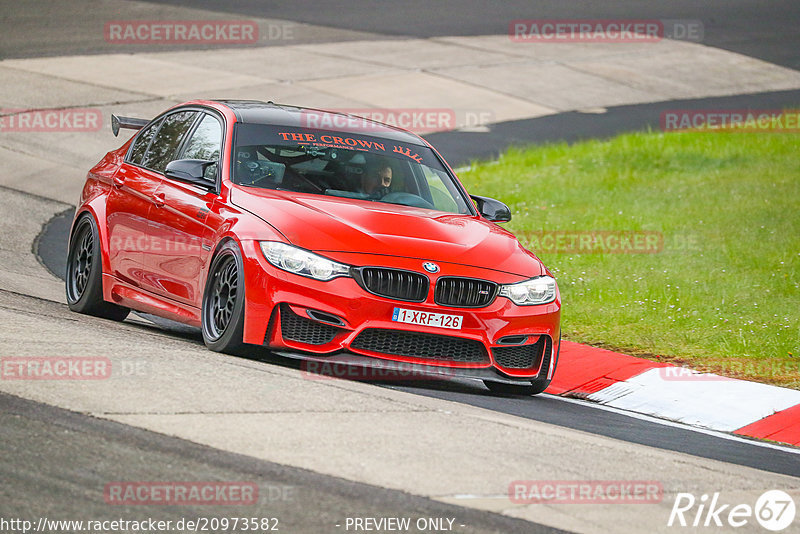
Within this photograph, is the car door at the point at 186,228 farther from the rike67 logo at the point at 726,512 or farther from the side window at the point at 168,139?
the rike67 logo at the point at 726,512

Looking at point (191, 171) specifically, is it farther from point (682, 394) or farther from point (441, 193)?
point (682, 394)

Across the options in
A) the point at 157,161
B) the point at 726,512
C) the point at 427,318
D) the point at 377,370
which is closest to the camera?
the point at 726,512

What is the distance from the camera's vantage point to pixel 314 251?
7.52 m

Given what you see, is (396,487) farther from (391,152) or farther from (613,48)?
(613,48)

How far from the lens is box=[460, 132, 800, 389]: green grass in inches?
424

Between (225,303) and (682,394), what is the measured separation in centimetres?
346

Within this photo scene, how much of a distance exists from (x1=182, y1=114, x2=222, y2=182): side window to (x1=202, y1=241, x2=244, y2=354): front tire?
930 millimetres

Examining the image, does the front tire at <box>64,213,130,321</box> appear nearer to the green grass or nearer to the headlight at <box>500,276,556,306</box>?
the headlight at <box>500,276,556,306</box>

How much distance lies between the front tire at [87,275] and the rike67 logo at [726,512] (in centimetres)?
522

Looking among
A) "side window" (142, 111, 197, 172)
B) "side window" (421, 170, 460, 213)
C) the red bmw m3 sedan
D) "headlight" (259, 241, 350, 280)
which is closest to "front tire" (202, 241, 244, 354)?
the red bmw m3 sedan

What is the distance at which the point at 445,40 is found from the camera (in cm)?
3106

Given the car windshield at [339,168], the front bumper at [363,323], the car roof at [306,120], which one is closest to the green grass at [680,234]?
the car windshield at [339,168]

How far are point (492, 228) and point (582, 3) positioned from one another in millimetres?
31860

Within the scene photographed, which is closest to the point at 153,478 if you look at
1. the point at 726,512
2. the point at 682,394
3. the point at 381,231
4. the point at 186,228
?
the point at 726,512
